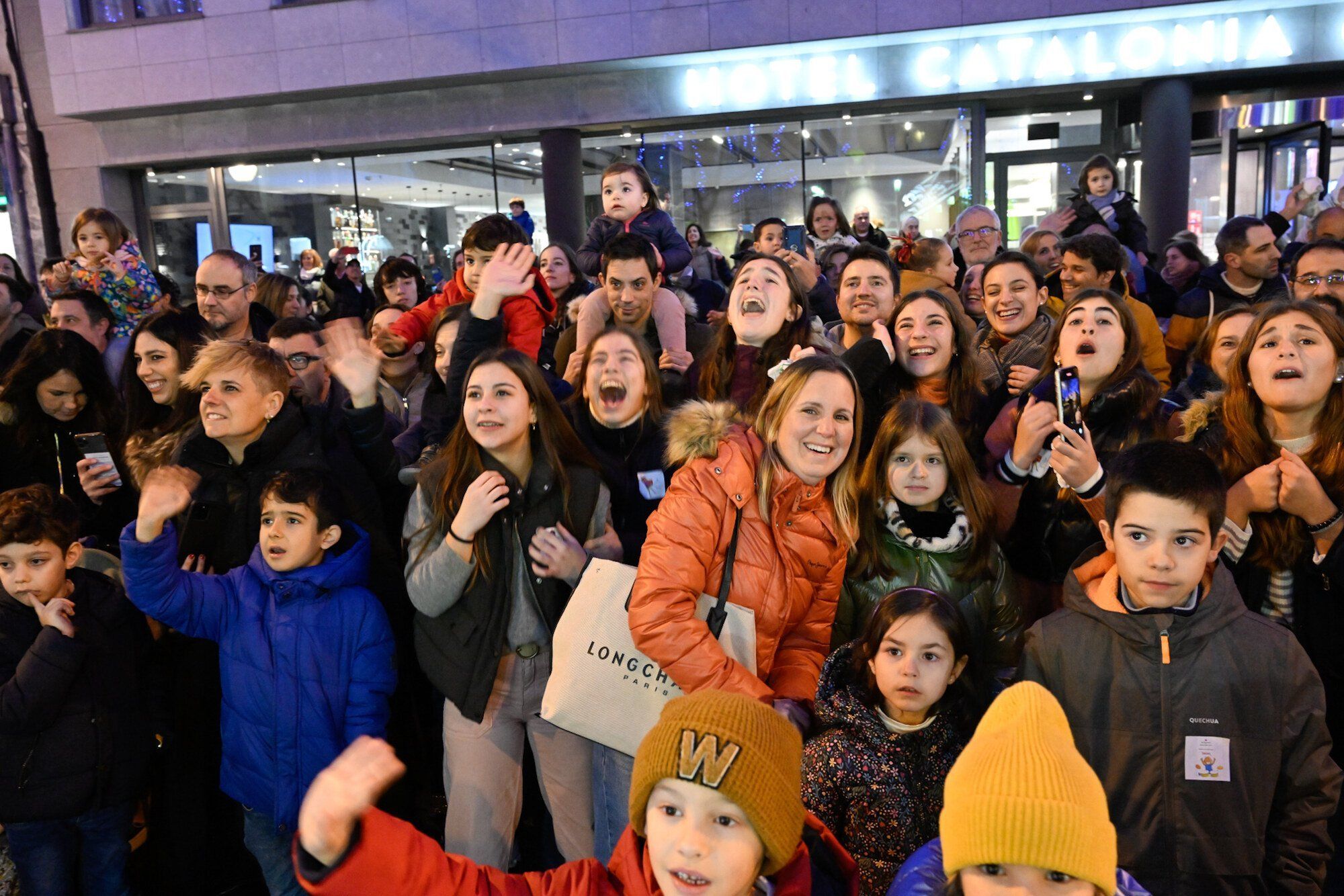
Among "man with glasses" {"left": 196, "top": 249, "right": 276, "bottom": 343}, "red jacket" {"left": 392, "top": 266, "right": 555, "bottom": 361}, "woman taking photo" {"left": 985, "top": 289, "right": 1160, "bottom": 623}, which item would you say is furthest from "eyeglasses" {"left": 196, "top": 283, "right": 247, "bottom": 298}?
"woman taking photo" {"left": 985, "top": 289, "right": 1160, "bottom": 623}

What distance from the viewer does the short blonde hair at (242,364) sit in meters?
3.35

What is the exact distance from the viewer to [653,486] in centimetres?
333

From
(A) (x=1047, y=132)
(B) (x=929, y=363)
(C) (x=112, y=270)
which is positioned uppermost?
(A) (x=1047, y=132)

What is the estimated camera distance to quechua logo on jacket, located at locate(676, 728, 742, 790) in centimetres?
180

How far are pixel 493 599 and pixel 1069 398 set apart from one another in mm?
2012

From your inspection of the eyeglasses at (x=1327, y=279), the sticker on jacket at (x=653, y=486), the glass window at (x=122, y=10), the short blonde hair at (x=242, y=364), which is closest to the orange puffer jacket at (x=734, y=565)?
the sticker on jacket at (x=653, y=486)

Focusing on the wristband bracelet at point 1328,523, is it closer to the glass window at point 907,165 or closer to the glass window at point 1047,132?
the glass window at point 907,165

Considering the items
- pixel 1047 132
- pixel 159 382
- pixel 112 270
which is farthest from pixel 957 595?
pixel 1047 132

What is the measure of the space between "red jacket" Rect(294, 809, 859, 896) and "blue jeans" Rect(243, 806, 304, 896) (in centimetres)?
Result: 154

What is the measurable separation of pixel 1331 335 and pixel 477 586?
272cm

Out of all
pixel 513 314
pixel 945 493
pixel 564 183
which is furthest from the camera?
pixel 564 183

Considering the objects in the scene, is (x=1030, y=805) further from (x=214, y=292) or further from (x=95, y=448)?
(x=214, y=292)

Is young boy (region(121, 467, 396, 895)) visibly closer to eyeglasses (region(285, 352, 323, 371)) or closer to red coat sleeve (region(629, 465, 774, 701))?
red coat sleeve (region(629, 465, 774, 701))

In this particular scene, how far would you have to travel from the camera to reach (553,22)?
12133 mm
